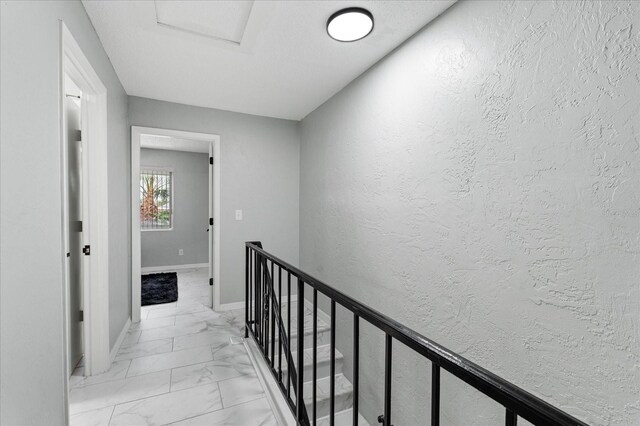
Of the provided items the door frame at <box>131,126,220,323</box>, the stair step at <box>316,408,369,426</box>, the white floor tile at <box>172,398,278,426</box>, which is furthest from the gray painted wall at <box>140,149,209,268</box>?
the white floor tile at <box>172,398,278,426</box>

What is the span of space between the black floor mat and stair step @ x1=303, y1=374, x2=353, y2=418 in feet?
7.65

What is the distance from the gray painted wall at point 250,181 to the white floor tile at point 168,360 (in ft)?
3.28

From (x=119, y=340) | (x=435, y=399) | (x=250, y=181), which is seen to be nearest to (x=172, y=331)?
(x=119, y=340)

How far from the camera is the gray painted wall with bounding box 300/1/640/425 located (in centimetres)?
97

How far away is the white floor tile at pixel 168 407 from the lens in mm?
1706

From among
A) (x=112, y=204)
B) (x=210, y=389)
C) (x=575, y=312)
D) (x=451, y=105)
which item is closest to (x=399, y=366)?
(x=575, y=312)

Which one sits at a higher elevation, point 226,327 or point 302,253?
point 302,253

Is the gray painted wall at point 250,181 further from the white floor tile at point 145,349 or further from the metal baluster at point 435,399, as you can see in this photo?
the metal baluster at point 435,399

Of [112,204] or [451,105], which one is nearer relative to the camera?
[451,105]

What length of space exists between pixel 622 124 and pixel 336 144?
2.08m

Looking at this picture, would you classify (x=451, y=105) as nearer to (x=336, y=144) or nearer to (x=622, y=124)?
(x=622, y=124)

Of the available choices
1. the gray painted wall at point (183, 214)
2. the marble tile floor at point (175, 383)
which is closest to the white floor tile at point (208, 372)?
the marble tile floor at point (175, 383)

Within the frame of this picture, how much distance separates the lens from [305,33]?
6.11 feet

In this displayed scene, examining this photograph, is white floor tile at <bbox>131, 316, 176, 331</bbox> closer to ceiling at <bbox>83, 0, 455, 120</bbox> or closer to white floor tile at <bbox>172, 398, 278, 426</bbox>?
white floor tile at <bbox>172, 398, 278, 426</bbox>
